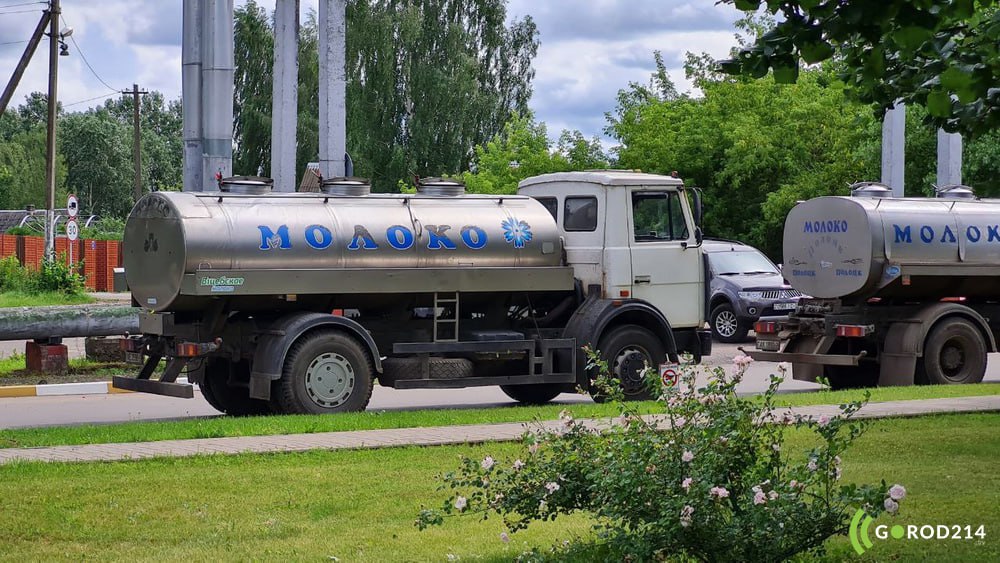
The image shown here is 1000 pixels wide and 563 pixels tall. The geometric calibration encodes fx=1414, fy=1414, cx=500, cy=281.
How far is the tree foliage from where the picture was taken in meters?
51.8

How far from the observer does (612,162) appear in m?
37.8

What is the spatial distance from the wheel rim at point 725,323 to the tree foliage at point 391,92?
1007 inches

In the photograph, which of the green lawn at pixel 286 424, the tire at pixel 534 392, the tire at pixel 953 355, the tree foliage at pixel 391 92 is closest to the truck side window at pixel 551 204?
the tire at pixel 534 392

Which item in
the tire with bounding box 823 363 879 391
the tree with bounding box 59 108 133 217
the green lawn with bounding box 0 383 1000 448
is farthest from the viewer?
the tree with bounding box 59 108 133 217

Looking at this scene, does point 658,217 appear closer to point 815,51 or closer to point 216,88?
point 216,88

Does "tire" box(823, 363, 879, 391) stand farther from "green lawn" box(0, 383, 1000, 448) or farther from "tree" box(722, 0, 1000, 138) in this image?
"tree" box(722, 0, 1000, 138)

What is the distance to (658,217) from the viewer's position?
56.0 feet

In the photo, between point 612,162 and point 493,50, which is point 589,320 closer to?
point 612,162

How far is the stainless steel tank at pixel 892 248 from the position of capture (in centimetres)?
1795

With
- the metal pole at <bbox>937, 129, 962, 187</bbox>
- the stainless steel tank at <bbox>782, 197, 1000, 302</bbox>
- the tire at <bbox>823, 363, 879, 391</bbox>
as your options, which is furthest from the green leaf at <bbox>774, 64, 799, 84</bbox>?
the metal pole at <bbox>937, 129, 962, 187</bbox>

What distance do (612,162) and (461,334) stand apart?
871 inches

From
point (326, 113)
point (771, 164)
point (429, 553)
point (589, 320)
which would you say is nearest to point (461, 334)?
point (589, 320)

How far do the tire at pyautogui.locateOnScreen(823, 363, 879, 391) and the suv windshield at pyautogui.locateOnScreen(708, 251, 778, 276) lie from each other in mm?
8704

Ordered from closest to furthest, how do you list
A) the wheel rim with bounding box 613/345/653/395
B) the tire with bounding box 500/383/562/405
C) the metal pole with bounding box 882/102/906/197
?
the wheel rim with bounding box 613/345/653/395, the tire with bounding box 500/383/562/405, the metal pole with bounding box 882/102/906/197
